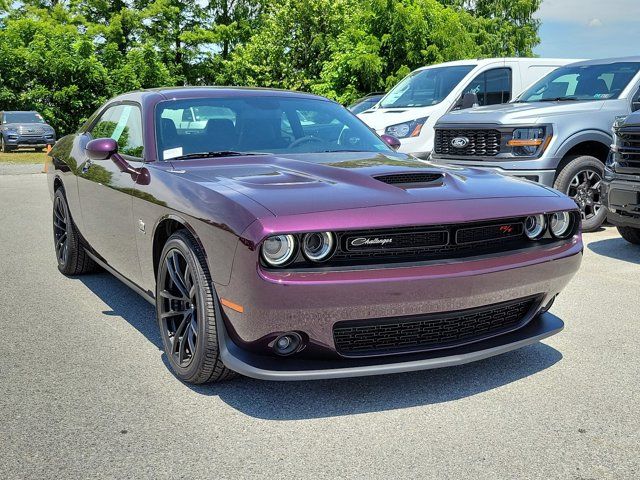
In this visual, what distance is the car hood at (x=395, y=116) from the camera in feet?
35.3

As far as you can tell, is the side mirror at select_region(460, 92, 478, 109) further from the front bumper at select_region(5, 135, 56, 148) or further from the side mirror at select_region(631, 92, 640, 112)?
the front bumper at select_region(5, 135, 56, 148)

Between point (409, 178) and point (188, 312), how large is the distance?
4.22 feet

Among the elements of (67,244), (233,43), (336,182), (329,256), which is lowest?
(67,244)

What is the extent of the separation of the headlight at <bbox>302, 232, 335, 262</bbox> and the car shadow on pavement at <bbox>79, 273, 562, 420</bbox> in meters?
0.73

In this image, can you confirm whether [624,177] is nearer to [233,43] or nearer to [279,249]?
[279,249]

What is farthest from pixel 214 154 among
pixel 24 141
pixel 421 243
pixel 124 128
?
pixel 24 141

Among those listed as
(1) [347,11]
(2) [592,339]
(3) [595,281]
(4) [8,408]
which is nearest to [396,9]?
(1) [347,11]

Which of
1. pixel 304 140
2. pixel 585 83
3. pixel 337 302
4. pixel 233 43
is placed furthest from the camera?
pixel 233 43

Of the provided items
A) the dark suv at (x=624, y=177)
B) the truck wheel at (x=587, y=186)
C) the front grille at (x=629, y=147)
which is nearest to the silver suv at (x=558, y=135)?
the truck wheel at (x=587, y=186)

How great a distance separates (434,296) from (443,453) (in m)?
0.66

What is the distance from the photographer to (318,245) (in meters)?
3.25

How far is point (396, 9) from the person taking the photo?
21.6m

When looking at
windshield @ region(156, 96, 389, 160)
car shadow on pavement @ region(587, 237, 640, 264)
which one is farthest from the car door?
car shadow on pavement @ region(587, 237, 640, 264)

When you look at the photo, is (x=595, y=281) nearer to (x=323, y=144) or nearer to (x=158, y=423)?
(x=323, y=144)
